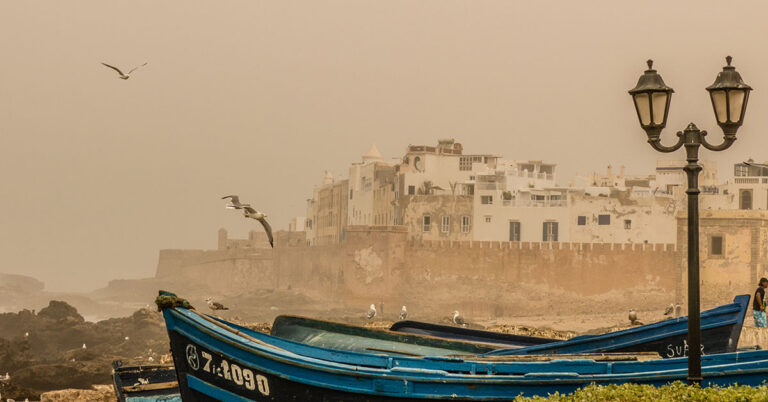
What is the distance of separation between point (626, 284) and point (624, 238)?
2.09 meters

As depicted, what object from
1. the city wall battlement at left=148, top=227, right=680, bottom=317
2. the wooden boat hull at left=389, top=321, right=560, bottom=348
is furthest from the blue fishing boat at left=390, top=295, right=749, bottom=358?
the city wall battlement at left=148, top=227, right=680, bottom=317

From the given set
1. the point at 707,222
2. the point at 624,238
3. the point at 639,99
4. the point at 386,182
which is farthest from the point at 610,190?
the point at 639,99

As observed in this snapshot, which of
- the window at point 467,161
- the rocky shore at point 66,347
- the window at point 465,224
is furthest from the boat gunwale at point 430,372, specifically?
the window at point 467,161

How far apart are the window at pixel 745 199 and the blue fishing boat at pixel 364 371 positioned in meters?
37.3

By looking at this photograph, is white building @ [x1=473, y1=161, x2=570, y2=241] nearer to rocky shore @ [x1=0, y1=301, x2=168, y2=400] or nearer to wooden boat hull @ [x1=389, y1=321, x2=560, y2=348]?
rocky shore @ [x1=0, y1=301, x2=168, y2=400]

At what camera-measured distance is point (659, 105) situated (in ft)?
22.9

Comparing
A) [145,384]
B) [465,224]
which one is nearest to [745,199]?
[465,224]

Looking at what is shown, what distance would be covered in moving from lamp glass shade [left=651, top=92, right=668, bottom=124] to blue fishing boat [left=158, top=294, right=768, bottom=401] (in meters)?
1.67

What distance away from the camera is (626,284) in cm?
4369

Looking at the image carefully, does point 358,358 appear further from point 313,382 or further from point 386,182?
point 386,182

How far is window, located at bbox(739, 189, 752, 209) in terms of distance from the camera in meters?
43.4

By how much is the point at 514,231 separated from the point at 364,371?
129ft

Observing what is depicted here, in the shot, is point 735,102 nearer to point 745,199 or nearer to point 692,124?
point 692,124

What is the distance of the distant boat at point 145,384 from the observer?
10492 mm
